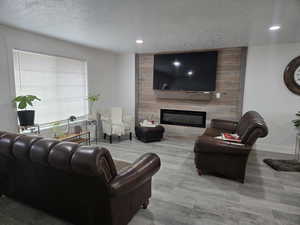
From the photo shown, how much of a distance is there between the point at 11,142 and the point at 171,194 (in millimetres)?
1948

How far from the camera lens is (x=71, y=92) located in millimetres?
4410

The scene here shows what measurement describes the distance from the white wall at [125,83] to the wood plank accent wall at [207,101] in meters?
0.16

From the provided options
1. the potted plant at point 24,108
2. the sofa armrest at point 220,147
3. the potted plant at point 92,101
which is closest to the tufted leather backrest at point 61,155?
the potted plant at point 24,108

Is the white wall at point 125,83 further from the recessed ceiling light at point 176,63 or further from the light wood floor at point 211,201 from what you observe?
the light wood floor at point 211,201

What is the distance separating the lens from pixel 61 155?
1.46 m

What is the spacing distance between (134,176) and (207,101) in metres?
3.68

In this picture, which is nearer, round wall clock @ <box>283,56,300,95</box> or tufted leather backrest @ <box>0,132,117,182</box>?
tufted leather backrest @ <box>0,132,117,182</box>

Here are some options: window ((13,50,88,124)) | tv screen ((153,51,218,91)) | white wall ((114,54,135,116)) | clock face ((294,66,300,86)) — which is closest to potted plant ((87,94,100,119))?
window ((13,50,88,124))

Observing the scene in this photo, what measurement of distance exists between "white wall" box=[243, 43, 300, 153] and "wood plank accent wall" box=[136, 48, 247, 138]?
0.24m

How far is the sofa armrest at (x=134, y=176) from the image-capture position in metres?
1.48

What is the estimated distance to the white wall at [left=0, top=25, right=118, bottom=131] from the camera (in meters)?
3.00

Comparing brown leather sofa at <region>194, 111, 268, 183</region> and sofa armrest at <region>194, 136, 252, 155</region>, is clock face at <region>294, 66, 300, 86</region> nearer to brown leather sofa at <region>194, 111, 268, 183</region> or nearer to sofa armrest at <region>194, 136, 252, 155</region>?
brown leather sofa at <region>194, 111, 268, 183</region>

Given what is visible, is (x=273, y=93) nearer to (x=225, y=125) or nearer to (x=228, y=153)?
(x=225, y=125)

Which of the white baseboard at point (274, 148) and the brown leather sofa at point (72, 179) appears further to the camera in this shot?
the white baseboard at point (274, 148)
